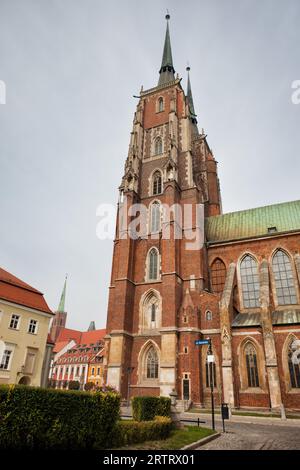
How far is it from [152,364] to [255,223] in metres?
18.2

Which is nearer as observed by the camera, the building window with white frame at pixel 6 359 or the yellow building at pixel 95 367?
the building window with white frame at pixel 6 359

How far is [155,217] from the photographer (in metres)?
33.4

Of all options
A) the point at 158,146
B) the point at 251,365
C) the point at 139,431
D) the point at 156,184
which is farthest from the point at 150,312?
the point at 158,146

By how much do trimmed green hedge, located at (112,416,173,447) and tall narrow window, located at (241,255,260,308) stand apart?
62.9 ft

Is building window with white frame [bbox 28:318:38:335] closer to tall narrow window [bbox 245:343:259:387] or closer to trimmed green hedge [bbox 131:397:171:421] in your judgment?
trimmed green hedge [bbox 131:397:171:421]

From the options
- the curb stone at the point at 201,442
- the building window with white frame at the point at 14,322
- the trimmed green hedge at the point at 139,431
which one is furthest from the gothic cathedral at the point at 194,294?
the trimmed green hedge at the point at 139,431

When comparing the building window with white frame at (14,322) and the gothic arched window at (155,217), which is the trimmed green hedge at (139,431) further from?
the gothic arched window at (155,217)

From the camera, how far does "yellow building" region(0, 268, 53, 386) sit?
2448 cm

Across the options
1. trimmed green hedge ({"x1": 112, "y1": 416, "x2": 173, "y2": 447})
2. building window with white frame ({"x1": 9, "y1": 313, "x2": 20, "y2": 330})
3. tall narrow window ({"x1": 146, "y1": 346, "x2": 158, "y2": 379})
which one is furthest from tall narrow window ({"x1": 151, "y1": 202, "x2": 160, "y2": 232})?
trimmed green hedge ({"x1": 112, "y1": 416, "x2": 173, "y2": 447})

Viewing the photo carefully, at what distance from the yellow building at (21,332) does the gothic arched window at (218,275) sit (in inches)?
654

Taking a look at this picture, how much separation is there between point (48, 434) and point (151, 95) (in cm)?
4443

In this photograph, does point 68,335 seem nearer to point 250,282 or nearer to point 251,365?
point 250,282

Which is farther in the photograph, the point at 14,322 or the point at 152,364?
the point at 152,364

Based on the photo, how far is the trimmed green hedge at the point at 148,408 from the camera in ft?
43.1
